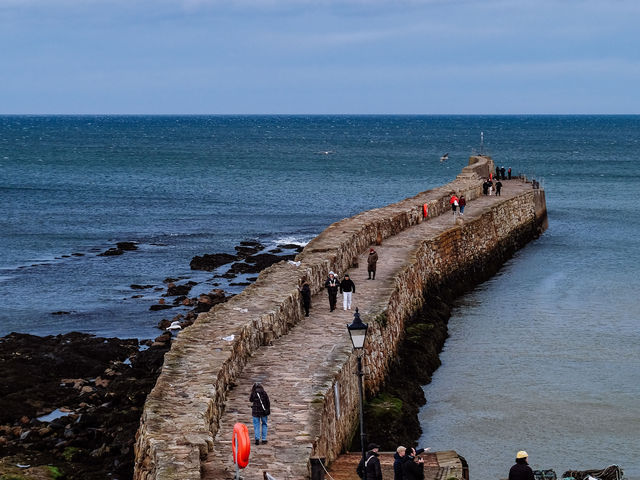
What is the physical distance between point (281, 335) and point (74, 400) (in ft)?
18.9

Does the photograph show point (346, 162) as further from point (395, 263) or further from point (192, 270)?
point (395, 263)

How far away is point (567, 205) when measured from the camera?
67.5 meters

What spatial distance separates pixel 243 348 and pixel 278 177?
73075 mm

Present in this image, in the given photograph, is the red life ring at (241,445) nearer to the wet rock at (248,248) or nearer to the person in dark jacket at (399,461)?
the person in dark jacket at (399,461)

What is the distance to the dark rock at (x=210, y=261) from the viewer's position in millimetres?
43094

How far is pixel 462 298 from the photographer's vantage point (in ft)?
118

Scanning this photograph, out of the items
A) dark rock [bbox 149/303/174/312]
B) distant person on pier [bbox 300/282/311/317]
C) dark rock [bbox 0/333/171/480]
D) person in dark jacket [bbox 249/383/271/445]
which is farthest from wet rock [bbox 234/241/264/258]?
person in dark jacket [bbox 249/383/271/445]

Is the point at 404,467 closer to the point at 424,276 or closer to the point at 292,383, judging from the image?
the point at 292,383

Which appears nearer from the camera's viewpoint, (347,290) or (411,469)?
(411,469)

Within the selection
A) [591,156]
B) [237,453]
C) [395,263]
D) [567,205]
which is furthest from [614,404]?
[591,156]

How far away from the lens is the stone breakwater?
14.6 metres

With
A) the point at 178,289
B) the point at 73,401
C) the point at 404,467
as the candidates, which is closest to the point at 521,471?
the point at 404,467

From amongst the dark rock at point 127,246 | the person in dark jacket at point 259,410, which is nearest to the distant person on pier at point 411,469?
the person in dark jacket at point 259,410

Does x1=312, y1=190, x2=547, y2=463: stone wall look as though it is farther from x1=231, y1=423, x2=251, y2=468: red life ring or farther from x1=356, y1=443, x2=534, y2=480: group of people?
x1=231, y1=423, x2=251, y2=468: red life ring
